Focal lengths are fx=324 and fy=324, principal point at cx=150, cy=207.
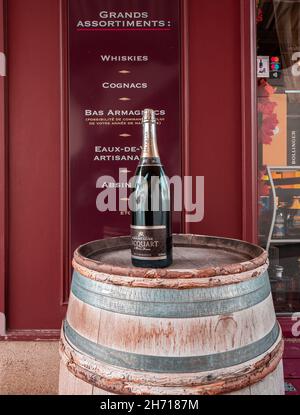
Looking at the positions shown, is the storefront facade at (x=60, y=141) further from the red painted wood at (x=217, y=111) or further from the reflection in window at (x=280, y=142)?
the reflection in window at (x=280, y=142)

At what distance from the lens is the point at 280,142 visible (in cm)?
216

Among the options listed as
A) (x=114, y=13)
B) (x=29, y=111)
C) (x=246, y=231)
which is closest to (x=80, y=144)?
(x=29, y=111)

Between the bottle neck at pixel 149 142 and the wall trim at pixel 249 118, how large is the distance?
941 mm

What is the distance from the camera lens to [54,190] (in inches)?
80.4

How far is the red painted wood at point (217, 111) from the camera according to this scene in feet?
6.64

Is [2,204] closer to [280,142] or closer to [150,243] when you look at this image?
[150,243]

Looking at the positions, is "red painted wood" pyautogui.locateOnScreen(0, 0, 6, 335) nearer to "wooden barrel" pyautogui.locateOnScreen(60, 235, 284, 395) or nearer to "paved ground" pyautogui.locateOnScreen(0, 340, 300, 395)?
"paved ground" pyautogui.locateOnScreen(0, 340, 300, 395)

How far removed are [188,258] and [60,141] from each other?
1214 mm

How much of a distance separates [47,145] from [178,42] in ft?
3.40

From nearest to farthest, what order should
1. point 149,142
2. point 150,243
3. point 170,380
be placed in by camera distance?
1. point 170,380
2. point 150,243
3. point 149,142

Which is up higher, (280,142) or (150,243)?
(280,142)

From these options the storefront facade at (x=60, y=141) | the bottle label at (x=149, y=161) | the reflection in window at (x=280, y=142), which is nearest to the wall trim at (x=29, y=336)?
the storefront facade at (x=60, y=141)

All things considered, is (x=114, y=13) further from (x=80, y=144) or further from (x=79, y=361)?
(x=79, y=361)

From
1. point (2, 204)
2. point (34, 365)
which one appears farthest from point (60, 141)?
point (34, 365)
